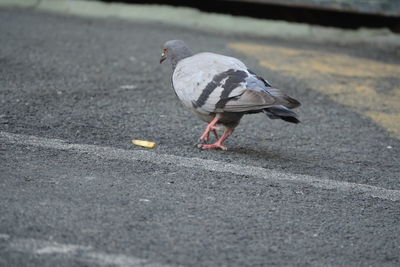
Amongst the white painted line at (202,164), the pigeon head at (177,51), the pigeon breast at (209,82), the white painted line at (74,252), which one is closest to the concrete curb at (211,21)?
the pigeon head at (177,51)

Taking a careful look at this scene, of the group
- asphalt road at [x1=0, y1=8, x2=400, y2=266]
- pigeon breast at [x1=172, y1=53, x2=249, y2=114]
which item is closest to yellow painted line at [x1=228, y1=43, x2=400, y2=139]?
asphalt road at [x1=0, y1=8, x2=400, y2=266]

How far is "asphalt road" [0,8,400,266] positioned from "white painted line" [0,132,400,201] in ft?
0.04

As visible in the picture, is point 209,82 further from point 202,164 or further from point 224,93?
point 202,164

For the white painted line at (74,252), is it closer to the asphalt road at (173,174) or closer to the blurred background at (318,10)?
the asphalt road at (173,174)

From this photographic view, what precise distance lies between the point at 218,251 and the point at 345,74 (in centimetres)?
465

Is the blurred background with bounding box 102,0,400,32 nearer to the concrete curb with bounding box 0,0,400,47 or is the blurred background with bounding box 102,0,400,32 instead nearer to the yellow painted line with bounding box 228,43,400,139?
the concrete curb with bounding box 0,0,400,47

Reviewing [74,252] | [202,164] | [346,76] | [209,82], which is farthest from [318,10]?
[74,252]

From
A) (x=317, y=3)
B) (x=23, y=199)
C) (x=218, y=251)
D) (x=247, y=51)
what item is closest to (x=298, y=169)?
(x=218, y=251)

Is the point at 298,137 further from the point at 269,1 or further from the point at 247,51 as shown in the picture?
the point at 269,1

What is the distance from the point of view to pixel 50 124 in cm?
500

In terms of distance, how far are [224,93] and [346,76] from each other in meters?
3.20

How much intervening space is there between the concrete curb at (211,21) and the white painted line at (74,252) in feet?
21.4

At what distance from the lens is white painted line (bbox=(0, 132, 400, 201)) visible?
420cm

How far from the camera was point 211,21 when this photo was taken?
31.0 ft
